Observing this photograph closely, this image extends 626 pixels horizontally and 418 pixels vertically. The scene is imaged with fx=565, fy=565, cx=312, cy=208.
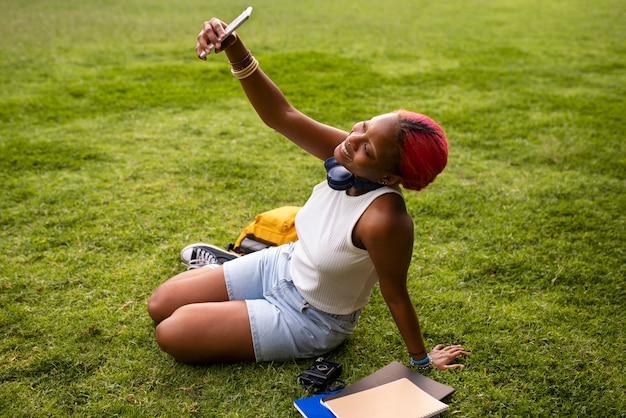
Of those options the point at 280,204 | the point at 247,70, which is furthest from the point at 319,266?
the point at 280,204

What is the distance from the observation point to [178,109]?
21.9ft

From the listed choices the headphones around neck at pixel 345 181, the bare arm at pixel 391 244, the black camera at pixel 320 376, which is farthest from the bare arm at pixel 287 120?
the black camera at pixel 320 376

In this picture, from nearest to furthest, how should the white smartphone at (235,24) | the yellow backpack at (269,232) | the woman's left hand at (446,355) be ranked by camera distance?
the white smartphone at (235,24) < the woman's left hand at (446,355) < the yellow backpack at (269,232)

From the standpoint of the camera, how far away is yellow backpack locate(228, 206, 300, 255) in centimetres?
341

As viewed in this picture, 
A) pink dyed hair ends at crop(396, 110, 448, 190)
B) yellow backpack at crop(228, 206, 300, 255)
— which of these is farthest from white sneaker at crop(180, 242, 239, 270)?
pink dyed hair ends at crop(396, 110, 448, 190)

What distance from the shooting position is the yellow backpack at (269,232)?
3.41 metres

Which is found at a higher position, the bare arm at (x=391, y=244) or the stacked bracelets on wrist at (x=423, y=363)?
the bare arm at (x=391, y=244)

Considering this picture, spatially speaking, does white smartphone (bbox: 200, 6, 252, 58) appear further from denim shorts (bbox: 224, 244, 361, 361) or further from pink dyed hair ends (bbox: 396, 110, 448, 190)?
denim shorts (bbox: 224, 244, 361, 361)

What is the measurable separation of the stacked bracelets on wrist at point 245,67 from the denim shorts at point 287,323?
0.92m

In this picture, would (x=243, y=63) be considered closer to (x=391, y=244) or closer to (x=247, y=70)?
(x=247, y=70)

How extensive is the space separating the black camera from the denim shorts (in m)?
0.11

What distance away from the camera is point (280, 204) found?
446 cm

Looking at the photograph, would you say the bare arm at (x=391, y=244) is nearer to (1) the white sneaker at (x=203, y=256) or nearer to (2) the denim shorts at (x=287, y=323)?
(2) the denim shorts at (x=287, y=323)

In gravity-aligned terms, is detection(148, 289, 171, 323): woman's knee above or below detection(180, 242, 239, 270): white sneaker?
below
